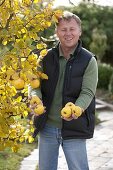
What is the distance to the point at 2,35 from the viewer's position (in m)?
2.81

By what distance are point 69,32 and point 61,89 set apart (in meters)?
0.41

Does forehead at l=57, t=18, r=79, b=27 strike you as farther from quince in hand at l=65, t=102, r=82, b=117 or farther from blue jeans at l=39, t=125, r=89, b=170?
blue jeans at l=39, t=125, r=89, b=170

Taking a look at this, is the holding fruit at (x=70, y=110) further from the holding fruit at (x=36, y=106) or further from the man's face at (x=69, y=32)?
the man's face at (x=69, y=32)

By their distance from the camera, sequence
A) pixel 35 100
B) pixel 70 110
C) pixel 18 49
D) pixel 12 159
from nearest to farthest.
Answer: pixel 18 49
pixel 70 110
pixel 35 100
pixel 12 159

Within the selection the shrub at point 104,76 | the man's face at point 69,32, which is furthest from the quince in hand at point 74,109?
the shrub at point 104,76

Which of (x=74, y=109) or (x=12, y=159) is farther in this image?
(x=12, y=159)

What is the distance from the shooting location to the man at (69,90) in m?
3.26

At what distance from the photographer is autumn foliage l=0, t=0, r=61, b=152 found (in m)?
2.71

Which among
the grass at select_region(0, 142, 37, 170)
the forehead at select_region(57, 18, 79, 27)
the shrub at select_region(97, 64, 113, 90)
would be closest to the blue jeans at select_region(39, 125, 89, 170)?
the forehead at select_region(57, 18, 79, 27)

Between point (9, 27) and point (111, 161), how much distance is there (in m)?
3.51

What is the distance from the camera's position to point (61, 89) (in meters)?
3.30

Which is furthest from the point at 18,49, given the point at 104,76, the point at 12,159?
the point at 104,76

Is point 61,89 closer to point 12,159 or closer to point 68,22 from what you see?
point 68,22

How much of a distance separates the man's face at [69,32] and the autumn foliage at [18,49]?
0.24m
